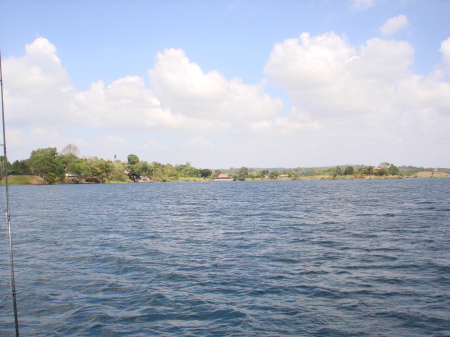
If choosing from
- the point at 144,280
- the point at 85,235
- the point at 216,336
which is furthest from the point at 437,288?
the point at 85,235

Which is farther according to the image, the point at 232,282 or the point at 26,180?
the point at 26,180

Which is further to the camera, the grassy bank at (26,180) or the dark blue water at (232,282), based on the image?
the grassy bank at (26,180)

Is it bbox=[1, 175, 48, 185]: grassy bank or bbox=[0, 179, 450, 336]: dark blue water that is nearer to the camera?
bbox=[0, 179, 450, 336]: dark blue water

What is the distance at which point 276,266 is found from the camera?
20125 mm

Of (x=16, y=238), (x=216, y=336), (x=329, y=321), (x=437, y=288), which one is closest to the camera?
(x=216, y=336)

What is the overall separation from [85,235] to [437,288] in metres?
26.8

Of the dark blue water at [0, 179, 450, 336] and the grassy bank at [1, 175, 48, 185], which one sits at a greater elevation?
the grassy bank at [1, 175, 48, 185]

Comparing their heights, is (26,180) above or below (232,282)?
above

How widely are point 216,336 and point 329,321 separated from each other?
4.21m

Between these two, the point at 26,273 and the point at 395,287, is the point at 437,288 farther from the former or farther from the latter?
the point at 26,273

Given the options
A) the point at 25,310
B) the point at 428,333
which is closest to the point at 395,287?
the point at 428,333

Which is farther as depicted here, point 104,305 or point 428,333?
point 104,305

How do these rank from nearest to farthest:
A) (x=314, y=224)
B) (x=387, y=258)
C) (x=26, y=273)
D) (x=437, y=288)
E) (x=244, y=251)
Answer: (x=437, y=288), (x=26, y=273), (x=387, y=258), (x=244, y=251), (x=314, y=224)

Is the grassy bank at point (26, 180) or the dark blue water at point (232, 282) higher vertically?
the grassy bank at point (26, 180)
